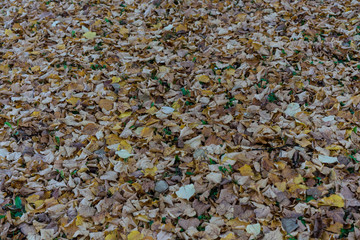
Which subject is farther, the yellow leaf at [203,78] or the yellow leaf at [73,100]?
the yellow leaf at [203,78]

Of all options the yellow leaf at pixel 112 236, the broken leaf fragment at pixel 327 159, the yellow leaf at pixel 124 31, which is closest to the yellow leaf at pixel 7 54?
the yellow leaf at pixel 124 31

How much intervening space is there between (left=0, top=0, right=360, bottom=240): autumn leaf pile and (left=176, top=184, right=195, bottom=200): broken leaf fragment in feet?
0.04

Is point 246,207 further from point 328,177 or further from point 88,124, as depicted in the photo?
point 88,124

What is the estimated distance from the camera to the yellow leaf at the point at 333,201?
2.44 m

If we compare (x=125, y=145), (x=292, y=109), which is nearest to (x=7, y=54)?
(x=125, y=145)

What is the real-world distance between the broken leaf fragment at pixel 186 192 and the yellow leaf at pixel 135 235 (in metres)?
0.42

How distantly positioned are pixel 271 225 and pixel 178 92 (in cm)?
167

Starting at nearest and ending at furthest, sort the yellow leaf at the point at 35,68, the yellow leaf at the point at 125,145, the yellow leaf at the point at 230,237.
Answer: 1. the yellow leaf at the point at 230,237
2. the yellow leaf at the point at 125,145
3. the yellow leaf at the point at 35,68

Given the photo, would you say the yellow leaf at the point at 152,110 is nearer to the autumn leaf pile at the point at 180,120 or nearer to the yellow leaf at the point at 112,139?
the autumn leaf pile at the point at 180,120

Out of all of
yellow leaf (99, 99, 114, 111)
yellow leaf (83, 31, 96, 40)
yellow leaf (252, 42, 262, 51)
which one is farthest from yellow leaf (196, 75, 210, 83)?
yellow leaf (83, 31, 96, 40)

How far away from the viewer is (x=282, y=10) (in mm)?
4578

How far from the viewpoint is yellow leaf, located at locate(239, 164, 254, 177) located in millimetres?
2684

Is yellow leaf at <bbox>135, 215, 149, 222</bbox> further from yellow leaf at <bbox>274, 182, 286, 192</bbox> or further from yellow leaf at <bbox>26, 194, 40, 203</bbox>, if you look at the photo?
yellow leaf at <bbox>274, 182, 286, 192</bbox>

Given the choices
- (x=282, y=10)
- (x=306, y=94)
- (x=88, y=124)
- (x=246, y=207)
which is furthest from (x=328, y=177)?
(x=282, y=10)
